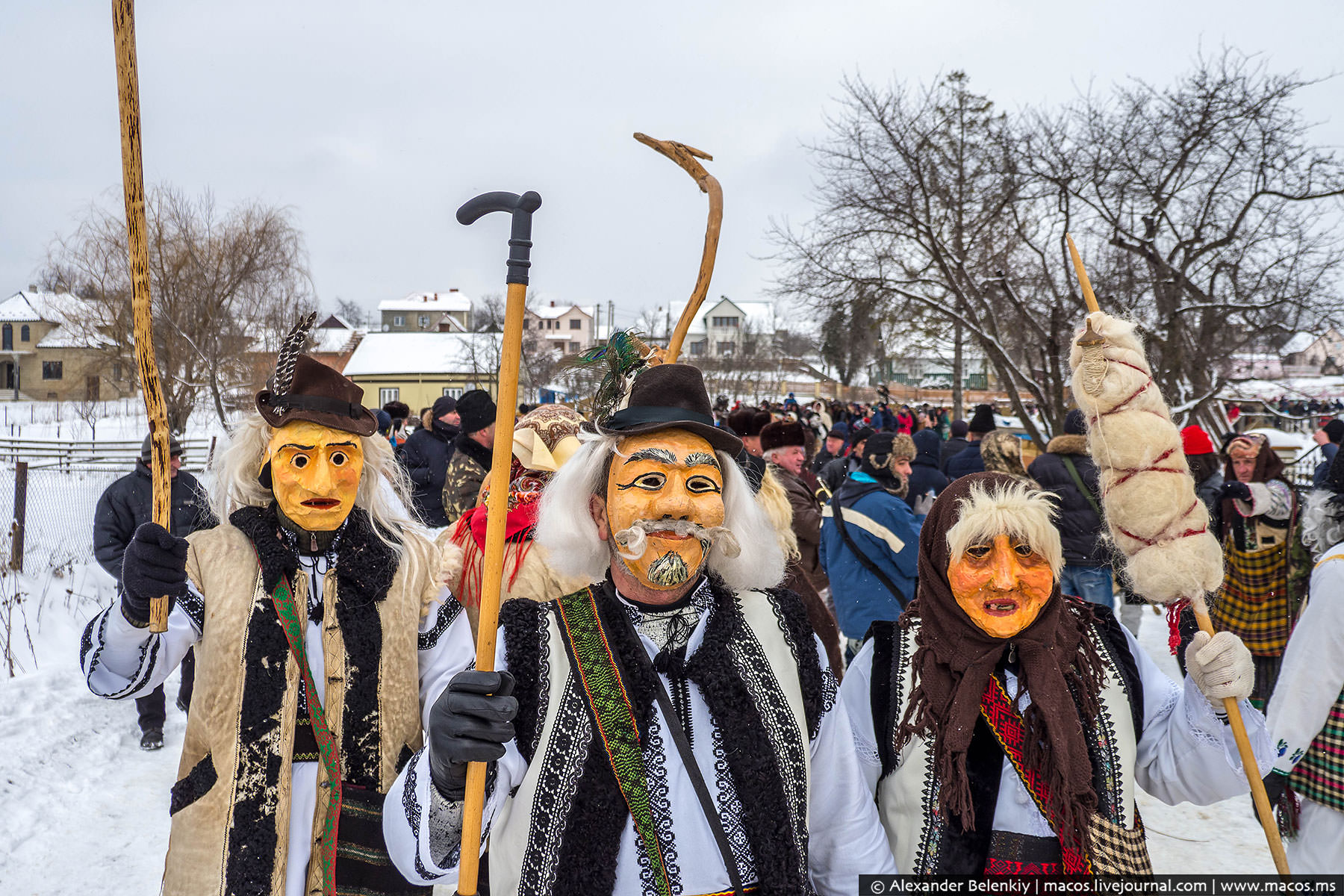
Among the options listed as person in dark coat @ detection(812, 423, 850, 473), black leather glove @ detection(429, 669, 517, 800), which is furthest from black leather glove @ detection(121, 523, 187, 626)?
person in dark coat @ detection(812, 423, 850, 473)

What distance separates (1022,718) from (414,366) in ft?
162

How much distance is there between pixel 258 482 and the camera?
2535 millimetres

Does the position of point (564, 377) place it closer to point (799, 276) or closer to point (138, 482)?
point (138, 482)

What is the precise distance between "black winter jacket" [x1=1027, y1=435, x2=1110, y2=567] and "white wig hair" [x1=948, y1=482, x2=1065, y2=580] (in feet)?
11.6

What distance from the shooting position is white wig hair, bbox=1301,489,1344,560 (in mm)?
2697

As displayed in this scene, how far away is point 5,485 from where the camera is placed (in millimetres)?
11016

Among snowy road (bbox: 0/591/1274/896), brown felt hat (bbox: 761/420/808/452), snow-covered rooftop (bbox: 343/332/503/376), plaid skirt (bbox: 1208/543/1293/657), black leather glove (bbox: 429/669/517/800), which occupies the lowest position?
snowy road (bbox: 0/591/1274/896)

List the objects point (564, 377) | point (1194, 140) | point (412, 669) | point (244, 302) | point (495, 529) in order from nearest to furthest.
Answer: point (495, 529) → point (412, 669) → point (564, 377) → point (1194, 140) → point (244, 302)

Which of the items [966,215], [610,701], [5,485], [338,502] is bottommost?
[5,485]

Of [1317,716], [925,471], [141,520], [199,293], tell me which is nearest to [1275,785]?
[1317,716]

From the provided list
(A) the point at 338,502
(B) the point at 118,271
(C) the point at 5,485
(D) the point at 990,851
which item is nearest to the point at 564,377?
(A) the point at 338,502

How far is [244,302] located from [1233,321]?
19779mm

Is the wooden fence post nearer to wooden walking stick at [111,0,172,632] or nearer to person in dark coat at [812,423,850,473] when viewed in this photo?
person in dark coat at [812,423,850,473]

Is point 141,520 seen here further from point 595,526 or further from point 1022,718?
point 1022,718
